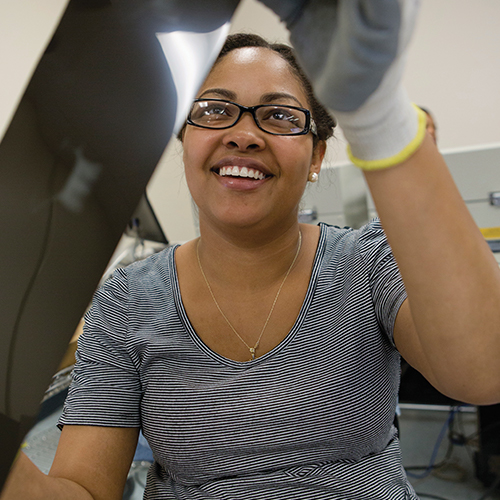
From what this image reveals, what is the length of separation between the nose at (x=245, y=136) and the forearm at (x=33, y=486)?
58 cm

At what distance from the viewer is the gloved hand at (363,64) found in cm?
29

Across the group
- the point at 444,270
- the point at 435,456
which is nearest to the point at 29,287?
the point at 444,270

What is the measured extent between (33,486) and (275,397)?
383mm

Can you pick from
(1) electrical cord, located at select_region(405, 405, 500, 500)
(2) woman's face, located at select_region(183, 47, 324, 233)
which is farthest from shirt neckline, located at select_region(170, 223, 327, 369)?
(1) electrical cord, located at select_region(405, 405, 500, 500)

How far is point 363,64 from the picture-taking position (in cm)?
30

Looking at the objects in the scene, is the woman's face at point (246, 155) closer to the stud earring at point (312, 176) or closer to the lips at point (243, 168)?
the lips at point (243, 168)

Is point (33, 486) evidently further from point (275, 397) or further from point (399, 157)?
point (399, 157)

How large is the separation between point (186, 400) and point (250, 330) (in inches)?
7.0

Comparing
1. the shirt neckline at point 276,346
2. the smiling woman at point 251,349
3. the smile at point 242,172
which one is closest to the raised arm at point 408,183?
the smiling woman at point 251,349

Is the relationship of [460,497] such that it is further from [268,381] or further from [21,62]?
[21,62]

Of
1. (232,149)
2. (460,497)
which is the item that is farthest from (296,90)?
(460,497)

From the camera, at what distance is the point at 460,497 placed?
1.75 metres

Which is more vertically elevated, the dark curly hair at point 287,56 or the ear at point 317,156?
the dark curly hair at point 287,56

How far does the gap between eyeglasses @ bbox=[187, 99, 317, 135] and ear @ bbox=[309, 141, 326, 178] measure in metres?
0.11
